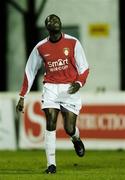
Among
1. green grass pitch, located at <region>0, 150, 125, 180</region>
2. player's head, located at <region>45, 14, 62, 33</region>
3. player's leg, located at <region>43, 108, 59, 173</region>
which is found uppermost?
player's head, located at <region>45, 14, 62, 33</region>

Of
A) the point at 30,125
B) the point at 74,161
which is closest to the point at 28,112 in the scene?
the point at 30,125

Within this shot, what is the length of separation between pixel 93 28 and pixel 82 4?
0.74m

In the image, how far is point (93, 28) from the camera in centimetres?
2750

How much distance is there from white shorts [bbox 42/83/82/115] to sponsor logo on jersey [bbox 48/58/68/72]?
0.81 ft

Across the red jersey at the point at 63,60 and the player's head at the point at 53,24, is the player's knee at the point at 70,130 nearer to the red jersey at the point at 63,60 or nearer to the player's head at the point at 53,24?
the red jersey at the point at 63,60

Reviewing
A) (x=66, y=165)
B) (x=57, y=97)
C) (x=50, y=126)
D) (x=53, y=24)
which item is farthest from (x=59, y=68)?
(x=66, y=165)

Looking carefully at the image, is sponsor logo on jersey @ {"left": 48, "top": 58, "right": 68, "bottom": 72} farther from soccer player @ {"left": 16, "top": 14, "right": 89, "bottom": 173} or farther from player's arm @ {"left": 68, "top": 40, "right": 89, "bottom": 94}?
→ player's arm @ {"left": 68, "top": 40, "right": 89, "bottom": 94}

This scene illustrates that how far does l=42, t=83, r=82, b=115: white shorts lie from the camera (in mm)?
14289

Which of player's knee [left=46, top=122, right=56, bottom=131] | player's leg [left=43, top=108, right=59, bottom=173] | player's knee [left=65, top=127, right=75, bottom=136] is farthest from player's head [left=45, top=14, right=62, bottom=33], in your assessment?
player's knee [left=65, top=127, right=75, bottom=136]

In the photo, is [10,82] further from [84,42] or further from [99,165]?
[99,165]

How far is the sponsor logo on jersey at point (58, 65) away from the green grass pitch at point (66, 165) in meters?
1.51

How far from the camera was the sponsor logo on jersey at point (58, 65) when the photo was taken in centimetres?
1430

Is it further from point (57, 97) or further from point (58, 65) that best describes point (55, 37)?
point (57, 97)

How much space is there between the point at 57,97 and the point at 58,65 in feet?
1.55
